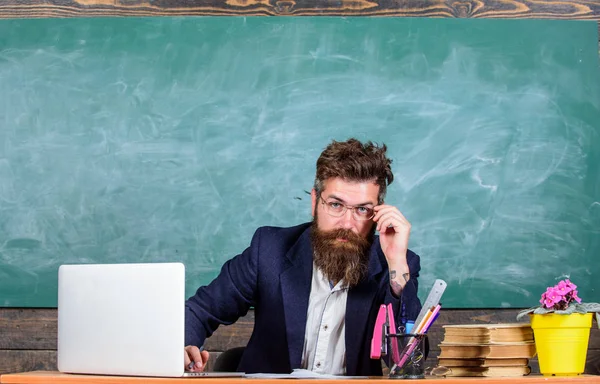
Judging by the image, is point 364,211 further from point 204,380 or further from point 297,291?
point 204,380

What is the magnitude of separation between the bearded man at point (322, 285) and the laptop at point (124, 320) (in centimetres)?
59

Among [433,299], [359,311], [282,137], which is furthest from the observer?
[282,137]

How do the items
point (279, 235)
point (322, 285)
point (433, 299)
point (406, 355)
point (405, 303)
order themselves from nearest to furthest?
1. point (406, 355)
2. point (433, 299)
3. point (405, 303)
4. point (322, 285)
5. point (279, 235)

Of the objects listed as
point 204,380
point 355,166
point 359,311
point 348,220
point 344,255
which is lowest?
point 204,380

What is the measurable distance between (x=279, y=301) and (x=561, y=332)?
0.92m

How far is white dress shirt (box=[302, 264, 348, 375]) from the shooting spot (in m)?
2.47

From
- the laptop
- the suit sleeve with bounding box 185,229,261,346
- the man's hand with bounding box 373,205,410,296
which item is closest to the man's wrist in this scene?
the man's hand with bounding box 373,205,410,296

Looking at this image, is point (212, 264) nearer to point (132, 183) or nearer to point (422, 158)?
point (132, 183)

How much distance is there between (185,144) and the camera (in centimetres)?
341

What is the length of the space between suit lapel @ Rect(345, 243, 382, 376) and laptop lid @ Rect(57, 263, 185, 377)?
84 centimetres

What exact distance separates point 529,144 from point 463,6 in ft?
2.27

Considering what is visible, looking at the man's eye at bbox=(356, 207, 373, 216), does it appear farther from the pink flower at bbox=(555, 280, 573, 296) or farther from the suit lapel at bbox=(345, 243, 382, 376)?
the pink flower at bbox=(555, 280, 573, 296)

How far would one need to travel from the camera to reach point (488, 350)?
76.5 inches

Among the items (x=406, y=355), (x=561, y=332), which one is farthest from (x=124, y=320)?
(x=561, y=332)
